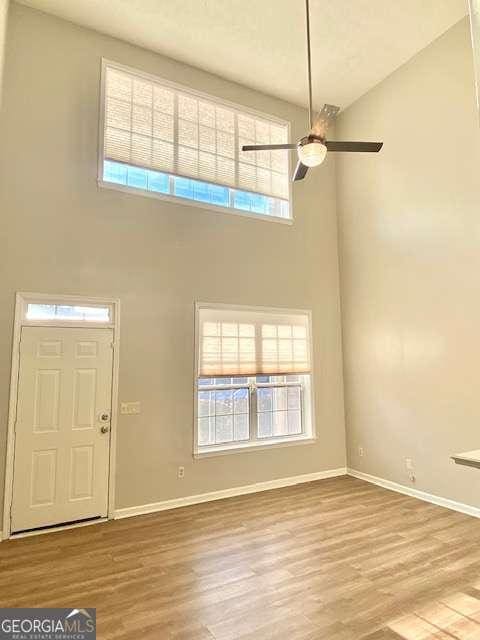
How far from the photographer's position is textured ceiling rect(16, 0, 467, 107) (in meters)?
4.41

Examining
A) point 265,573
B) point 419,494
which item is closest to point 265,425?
point 419,494

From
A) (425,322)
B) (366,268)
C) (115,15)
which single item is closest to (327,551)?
(425,322)

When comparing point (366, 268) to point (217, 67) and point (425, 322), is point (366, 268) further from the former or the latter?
point (217, 67)

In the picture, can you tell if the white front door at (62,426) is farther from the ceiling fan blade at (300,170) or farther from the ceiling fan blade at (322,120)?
the ceiling fan blade at (322,120)

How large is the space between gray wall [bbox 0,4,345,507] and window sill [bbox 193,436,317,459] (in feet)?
0.29

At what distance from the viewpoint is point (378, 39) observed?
489cm

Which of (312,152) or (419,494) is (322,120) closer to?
(312,152)

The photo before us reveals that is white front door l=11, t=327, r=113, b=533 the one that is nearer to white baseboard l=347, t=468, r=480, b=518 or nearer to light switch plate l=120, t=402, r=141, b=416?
light switch plate l=120, t=402, r=141, b=416

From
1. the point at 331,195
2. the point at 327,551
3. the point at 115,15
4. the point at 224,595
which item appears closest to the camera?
the point at 224,595

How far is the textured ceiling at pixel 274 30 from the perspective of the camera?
441cm

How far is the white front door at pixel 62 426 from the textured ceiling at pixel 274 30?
3762 mm

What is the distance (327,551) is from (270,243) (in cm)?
390

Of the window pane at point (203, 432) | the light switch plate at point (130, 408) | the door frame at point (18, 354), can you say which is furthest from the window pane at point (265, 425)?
the door frame at point (18, 354)

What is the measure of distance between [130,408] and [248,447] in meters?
1.69
